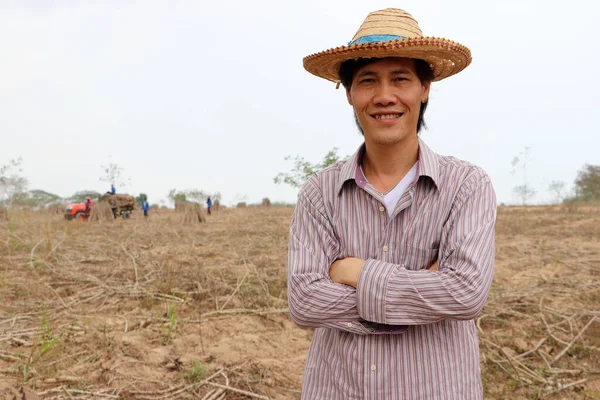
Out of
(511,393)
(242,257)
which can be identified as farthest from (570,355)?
(242,257)

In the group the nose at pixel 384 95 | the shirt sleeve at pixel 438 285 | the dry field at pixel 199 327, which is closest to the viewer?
the shirt sleeve at pixel 438 285

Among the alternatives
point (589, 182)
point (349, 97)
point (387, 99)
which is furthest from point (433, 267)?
point (589, 182)

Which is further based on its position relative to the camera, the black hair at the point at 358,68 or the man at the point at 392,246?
the black hair at the point at 358,68

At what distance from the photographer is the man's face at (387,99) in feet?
4.57

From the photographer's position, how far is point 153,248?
24.4 feet

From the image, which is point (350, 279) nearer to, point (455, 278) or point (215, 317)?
point (455, 278)

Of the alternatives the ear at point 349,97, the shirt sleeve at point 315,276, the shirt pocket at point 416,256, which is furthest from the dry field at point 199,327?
the ear at point 349,97

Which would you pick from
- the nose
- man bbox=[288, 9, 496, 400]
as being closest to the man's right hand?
man bbox=[288, 9, 496, 400]

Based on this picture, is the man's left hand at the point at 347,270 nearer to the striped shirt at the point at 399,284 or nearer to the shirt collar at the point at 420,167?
the striped shirt at the point at 399,284

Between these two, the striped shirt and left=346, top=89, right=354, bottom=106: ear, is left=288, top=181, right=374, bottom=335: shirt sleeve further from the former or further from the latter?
left=346, top=89, right=354, bottom=106: ear

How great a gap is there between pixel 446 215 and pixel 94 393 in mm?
2220

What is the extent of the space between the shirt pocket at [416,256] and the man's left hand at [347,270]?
0.13 m

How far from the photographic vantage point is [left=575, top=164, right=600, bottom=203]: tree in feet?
94.0

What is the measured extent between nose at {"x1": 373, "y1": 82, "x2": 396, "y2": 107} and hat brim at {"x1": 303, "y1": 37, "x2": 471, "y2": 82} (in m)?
Result: 0.09
